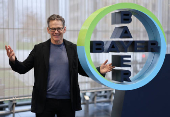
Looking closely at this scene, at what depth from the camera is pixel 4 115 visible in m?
4.90

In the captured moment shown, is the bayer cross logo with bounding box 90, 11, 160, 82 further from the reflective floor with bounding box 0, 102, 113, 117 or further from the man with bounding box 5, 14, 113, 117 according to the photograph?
the reflective floor with bounding box 0, 102, 113, 117

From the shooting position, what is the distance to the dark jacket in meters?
2.25

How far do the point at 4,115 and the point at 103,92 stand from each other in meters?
2.25

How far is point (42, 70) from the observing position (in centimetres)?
228

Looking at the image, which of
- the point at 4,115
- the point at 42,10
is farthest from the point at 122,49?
the point at 4,115

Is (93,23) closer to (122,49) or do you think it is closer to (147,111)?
(122,49)

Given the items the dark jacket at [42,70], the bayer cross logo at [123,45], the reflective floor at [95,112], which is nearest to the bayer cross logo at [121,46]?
the bayer cross logo at [123,45]

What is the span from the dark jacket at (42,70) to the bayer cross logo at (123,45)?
0.09 meters

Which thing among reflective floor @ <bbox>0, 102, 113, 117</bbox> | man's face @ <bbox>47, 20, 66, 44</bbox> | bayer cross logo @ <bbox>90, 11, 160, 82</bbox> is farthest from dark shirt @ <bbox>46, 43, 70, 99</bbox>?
reflective floor @ <bbox>0, 102, 113, 117</bbox>

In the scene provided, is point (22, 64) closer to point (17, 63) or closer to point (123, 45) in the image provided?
point (17, 63)

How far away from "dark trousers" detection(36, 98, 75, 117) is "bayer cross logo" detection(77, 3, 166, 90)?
337 millimetres

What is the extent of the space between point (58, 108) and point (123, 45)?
2.73 ft

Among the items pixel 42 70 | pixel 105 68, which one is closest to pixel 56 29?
pixel 42 70

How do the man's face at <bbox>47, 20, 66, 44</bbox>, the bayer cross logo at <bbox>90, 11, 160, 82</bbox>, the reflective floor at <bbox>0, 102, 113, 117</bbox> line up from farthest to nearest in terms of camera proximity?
the reflective floor at <bbox>0, 102, 113, 117</bbox> < the bayer cross logo at <bbox>90, 11, 160, 82</bbox> < the man's face at <bbox>47, 20, 66, 44</bbox>
